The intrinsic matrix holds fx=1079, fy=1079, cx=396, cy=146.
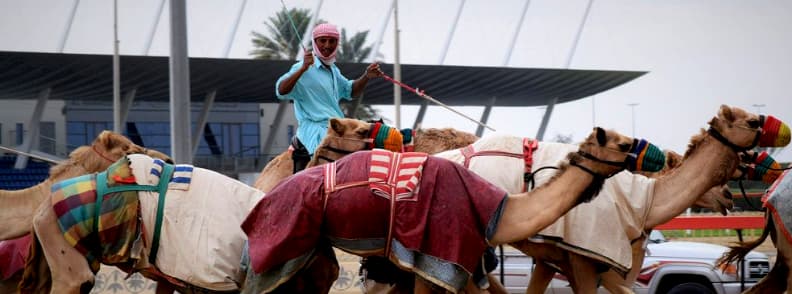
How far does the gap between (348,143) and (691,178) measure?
9.62 ft

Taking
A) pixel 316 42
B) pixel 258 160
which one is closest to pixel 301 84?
pixel 316 42

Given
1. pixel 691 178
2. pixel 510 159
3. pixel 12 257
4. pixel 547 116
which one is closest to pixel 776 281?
pixel 691 178

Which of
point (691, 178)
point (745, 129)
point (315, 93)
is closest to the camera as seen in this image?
point (745, 129)

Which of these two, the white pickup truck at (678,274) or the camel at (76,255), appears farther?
the white pickup truck at (678,274)

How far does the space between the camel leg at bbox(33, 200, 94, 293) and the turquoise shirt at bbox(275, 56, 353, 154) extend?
230cm

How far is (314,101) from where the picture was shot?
30.4ft

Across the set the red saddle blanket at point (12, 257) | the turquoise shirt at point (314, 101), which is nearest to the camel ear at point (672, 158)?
the turquoise shirt at point (314, 101)

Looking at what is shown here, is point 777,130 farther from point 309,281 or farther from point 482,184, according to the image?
point 309,281

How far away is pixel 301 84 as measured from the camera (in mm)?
9180

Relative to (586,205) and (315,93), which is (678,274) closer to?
(586,205)

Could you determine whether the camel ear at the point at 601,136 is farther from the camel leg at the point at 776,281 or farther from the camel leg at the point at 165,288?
the camel leg at the point at 776,281

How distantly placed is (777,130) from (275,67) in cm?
2716

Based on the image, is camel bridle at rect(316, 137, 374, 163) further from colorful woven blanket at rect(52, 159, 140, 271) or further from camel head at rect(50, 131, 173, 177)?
colorful woven blanket at rect(52, 159, 140, 271)

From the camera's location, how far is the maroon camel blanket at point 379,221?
670cm
